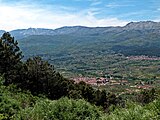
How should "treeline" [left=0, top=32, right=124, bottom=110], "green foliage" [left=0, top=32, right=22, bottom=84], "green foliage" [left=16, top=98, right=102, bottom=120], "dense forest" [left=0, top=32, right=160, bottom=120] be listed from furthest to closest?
"treeline" [left=0, top=32, right=124, bottom=110]
"green foliage" [left=0, top=32, right=22, bottom=84]
"dense forest" [left=0, top=32, right=160, bottom=120]
"green foliage" [left=16, top=98, right=102, bottom=120]

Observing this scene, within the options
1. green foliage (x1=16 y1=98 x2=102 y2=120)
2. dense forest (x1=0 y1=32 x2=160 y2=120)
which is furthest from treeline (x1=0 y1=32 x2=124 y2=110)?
green foliage (x1=16 y1=98 x2=102 y2=120)

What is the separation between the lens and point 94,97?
80.2 meters

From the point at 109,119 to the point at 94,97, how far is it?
54400 mm

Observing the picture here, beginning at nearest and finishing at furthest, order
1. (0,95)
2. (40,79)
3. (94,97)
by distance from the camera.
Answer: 1. (0,95)
2. (40,79)
3. (94,97)

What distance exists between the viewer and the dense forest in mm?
37919

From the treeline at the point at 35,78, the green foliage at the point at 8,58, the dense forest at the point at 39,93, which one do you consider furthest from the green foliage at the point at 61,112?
the green foliage at the point at 8,58

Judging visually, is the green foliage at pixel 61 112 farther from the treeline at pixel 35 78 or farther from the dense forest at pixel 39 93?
the treeline at pixel 35 78

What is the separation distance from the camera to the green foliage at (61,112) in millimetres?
37156

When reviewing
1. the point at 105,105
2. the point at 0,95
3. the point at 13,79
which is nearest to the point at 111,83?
the point at 105,105

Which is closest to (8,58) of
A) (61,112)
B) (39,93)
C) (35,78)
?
(35,78)

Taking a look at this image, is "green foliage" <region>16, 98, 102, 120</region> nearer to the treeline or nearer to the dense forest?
the dense forest

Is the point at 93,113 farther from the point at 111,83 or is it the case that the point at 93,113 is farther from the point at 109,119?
the point at 111,83

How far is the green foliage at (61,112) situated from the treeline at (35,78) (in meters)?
28.6

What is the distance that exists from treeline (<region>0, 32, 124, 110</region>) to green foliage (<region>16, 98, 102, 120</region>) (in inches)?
1125
